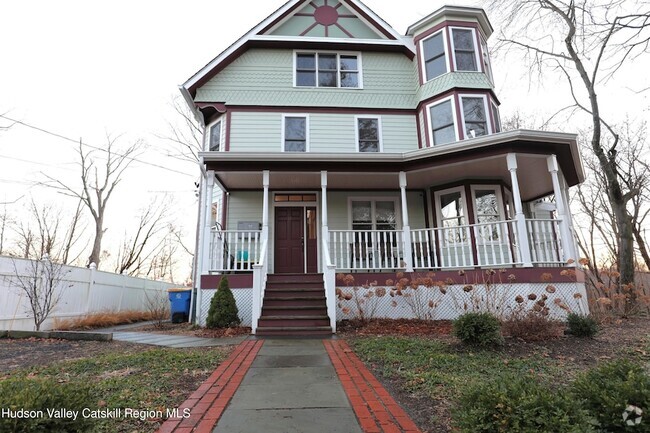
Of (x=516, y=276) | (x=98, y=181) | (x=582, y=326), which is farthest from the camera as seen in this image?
(x=98, y=181)

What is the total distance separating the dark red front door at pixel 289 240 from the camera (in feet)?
32.7

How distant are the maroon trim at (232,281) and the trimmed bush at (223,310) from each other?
55 cm

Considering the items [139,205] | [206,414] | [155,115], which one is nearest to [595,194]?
[206,414]

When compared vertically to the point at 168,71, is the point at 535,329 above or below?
below

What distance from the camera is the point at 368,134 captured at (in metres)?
11.1

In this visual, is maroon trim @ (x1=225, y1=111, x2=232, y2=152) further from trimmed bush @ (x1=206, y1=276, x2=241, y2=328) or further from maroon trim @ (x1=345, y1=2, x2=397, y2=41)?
maroon trim @ (x1=345, y1=2, x2=397, y2=41)

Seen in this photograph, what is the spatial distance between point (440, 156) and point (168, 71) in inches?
537

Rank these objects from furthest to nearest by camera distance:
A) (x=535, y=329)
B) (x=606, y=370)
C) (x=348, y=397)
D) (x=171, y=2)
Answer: (x=171, y=2)
(x=535, y=329)
(x=348, y=397)
(x=606, y=370)

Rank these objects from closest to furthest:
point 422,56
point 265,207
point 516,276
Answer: point 516,276
point 265,207
point 422,56

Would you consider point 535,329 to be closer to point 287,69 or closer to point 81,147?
point 287,69

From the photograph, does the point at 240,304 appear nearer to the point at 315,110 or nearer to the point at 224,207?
the point at 224,207

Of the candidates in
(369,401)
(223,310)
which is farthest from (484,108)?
(369,401)

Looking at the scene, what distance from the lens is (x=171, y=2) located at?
34.6 ft

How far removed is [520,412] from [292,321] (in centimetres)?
554
